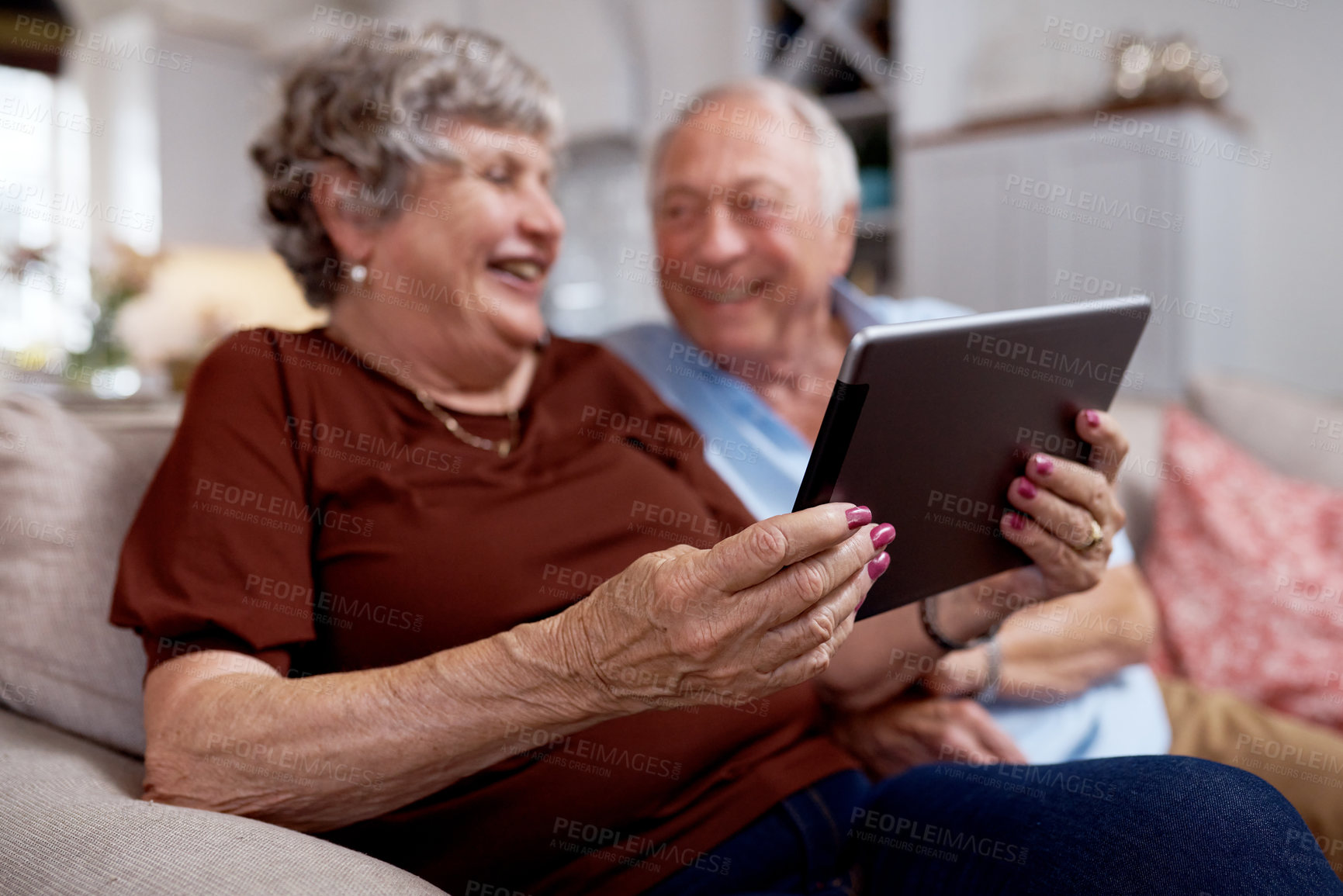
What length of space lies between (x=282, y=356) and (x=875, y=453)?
565mm

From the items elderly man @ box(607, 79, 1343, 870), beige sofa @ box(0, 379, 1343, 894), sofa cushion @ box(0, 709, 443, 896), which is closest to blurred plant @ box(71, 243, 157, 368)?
beige sofa @ box(0, 379, 1343, 894)

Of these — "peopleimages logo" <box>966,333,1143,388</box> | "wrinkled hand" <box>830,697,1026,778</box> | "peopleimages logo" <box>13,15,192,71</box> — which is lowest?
"wrinkled hand" <box>830,697,1026,778</box>

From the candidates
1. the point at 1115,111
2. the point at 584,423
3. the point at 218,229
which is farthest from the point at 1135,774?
the point at 218,229

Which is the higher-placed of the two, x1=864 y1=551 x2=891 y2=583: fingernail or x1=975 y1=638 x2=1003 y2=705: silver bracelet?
x1=864 y1=551 x2=891 y2=583: fingernail

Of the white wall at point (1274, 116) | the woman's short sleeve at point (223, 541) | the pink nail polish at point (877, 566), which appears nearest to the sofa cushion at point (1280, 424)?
the white wall at point (1274, 116)

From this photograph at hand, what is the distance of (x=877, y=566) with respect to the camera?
2.36 ft

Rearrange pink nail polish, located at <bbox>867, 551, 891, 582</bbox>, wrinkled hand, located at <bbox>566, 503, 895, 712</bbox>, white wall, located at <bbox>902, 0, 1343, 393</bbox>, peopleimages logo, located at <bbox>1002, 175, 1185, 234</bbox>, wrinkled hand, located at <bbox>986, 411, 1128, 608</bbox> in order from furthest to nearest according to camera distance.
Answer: white wall, located at <bbox>902, 0, 1343, 393</bbox>
peopleimages logo, located at <bbox>1002, 175, 1185, 234</bbox>
wrinkled hand, located at <bbox>986, 411, 1128, 608</bbox>
pink nail polish, located at <bbox>867, 551, 891, 582</bbox>
wrinkled hand, located at <bbox>566, 503, 895, 712</bbox>

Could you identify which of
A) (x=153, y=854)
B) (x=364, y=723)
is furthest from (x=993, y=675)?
(x=153, y=854)

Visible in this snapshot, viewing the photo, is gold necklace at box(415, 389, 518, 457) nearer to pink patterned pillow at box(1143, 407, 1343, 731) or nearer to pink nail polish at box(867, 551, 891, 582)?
pink nail polish at box(867, 551, 891, 582)

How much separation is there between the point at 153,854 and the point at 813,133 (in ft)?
4.00

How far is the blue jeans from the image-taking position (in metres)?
0.70

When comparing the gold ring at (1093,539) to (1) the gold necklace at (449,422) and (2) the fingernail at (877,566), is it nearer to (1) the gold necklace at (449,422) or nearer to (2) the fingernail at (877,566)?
(2) the fingernail at (877,566)

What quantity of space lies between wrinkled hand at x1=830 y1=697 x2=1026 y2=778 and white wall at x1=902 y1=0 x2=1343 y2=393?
2.26 m

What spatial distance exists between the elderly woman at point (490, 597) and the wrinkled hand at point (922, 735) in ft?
0.29
